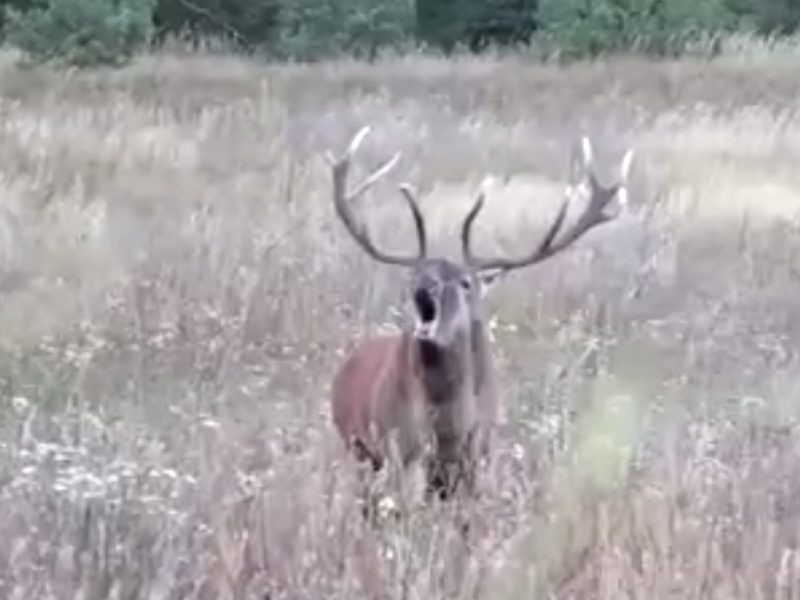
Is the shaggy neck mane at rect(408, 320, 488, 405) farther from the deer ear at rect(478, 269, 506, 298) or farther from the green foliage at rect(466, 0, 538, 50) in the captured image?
the green foliage at rect(466, 0, 538, 50)

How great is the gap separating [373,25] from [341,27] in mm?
389

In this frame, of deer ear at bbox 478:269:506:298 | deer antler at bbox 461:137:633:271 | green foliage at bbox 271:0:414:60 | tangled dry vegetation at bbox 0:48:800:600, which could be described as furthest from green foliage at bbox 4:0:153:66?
deer ear at bbox 478:269:506:298

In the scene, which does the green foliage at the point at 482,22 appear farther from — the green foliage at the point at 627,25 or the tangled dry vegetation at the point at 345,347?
the tangled dry vegetation at the point at 345,347

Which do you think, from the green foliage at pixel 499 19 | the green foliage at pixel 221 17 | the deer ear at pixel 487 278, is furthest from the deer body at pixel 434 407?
the green foliage at pixel 499 19

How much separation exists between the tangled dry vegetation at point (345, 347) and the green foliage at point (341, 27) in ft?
28.9

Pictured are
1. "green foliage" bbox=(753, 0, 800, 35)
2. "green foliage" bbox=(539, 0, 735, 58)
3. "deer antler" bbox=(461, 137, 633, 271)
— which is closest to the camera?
"deer antler" bbox=(461, 137, 633, 271)

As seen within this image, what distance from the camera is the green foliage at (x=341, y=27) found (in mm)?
28625

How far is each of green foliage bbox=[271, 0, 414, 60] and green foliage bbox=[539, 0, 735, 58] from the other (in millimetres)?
2242

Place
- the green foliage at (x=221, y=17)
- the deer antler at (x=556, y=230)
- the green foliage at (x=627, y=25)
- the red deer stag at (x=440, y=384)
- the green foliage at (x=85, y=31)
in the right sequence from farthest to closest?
the green foliage at (x=221, y=17), the green foliage at (x=627, y=25), the green foliage at (x=85, y=31), the deer antler at (x=556, y=230), the red deer stag at (x=440, y=384)

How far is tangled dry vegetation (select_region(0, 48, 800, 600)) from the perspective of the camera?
5199mm

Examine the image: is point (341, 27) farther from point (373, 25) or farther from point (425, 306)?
point (425, 306)

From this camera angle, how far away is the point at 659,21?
27031mm

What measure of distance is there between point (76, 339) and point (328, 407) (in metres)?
1.56

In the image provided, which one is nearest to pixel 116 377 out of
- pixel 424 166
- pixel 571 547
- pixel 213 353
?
pixel 213 353
